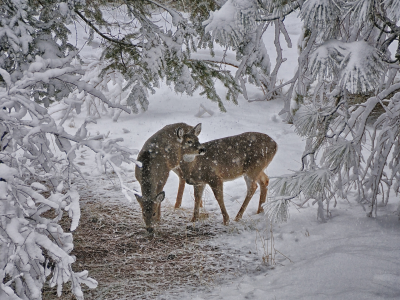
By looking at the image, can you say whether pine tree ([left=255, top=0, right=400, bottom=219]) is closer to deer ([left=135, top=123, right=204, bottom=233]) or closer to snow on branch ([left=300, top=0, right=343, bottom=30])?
snow on branch ([left=300, top=0, right=343, bottom=30])

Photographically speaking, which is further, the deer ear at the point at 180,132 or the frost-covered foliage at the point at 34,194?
the deer ear at the point at 180,132

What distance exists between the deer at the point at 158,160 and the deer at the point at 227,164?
18 cm

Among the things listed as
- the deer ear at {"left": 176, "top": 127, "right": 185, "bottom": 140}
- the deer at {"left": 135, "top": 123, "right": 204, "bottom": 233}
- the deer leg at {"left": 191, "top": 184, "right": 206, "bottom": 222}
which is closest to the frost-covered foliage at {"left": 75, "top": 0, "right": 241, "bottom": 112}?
the deer ear at {"left": 176, "top": 127, "right": 185, "bottom": 140}

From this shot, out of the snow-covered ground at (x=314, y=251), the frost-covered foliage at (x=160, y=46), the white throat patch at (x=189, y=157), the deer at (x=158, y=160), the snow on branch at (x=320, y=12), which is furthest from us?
the white throat patch at (x=189, y=157)

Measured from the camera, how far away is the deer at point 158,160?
4855 mm

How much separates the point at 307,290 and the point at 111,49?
399cm

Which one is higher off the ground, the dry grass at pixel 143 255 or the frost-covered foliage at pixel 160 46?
the frost-covered foliage at pixel 160 46

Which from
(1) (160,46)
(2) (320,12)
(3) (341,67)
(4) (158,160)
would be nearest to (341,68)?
(3) (341,67)

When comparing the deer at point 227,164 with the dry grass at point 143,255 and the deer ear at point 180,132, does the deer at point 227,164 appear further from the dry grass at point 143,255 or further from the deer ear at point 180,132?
the dry grass at point 143,255

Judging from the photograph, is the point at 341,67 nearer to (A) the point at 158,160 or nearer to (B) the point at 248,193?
(B) the point at 248,193

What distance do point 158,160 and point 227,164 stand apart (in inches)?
40.8

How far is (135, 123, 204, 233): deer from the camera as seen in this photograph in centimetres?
486

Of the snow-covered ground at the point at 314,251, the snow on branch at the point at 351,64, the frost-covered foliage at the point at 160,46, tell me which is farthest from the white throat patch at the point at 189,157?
→ the snow on branch at the point at 351,64

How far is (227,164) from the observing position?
17.4 feet
